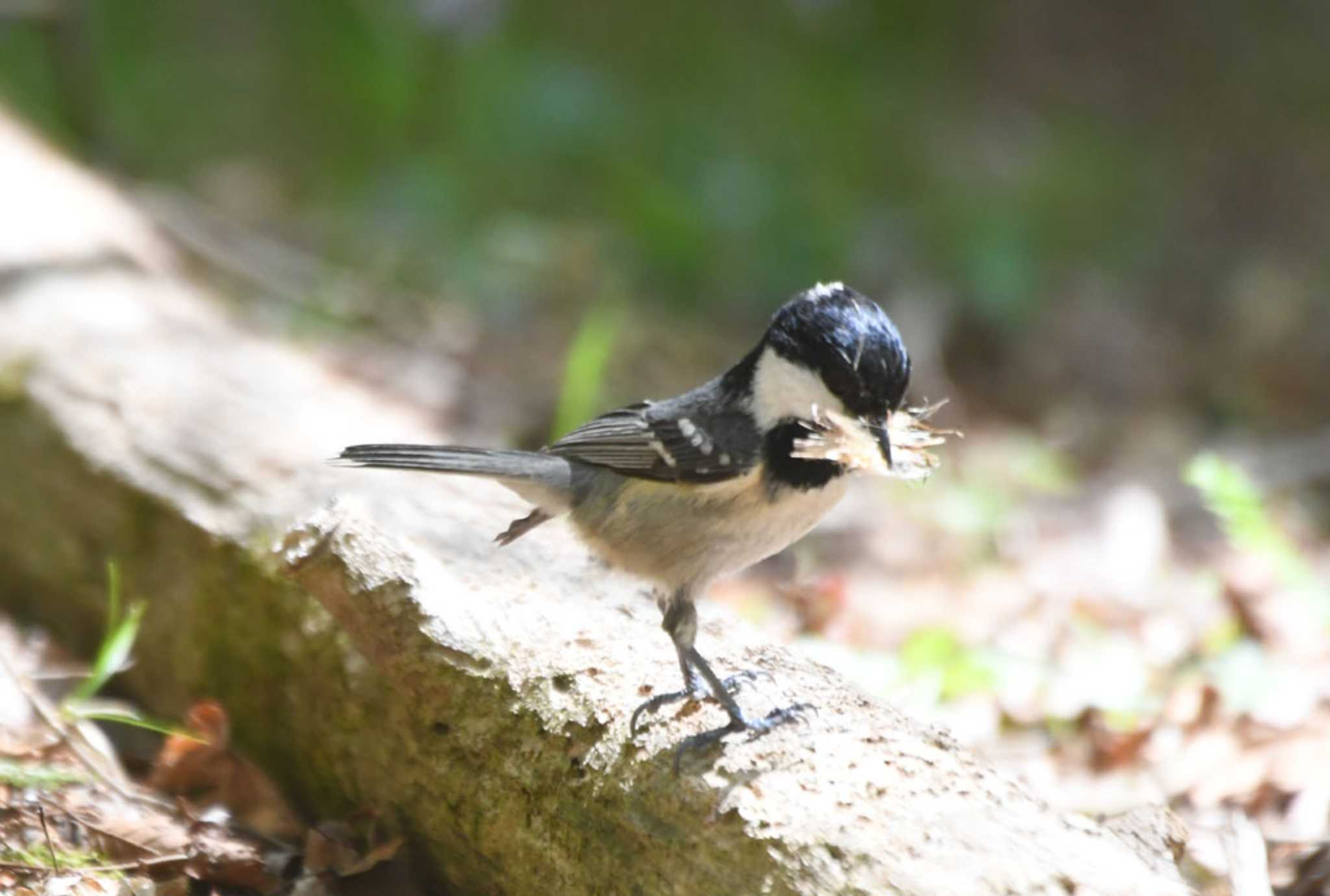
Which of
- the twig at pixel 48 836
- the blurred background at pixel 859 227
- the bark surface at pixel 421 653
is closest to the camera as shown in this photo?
the bark surface at pixel 421 653

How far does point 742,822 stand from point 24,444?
2.35m

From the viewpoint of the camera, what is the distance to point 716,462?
2455 millimetres

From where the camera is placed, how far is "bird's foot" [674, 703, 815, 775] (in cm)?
202

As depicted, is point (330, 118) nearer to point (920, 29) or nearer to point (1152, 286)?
point (920, 29)

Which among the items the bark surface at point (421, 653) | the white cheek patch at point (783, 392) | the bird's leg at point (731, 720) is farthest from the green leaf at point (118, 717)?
the white cheek patch at point (783, 392)

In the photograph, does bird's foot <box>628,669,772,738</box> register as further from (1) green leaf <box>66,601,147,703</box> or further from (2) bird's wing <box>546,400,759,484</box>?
(1) green leaf <box>66,601,147,703</box>

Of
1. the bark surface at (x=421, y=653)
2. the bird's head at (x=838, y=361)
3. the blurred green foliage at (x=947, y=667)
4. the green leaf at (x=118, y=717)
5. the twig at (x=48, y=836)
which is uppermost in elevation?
the bird's head at (x=838, y=361)

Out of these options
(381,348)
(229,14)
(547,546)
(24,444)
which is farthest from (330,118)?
(547,546)

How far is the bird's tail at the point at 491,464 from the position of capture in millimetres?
2371

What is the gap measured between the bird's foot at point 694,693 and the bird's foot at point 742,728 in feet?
0.33

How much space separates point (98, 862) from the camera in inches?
86.5

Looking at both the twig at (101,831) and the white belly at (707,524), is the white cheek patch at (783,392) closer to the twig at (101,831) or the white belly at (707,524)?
the white belly at (707,524)

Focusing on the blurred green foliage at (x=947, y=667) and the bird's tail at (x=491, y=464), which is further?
the blurred green foliage at (x=947, y=667)

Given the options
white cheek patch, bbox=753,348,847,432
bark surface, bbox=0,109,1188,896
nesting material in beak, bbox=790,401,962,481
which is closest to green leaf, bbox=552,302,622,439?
bark surface, bbox=0,109,1188,896
